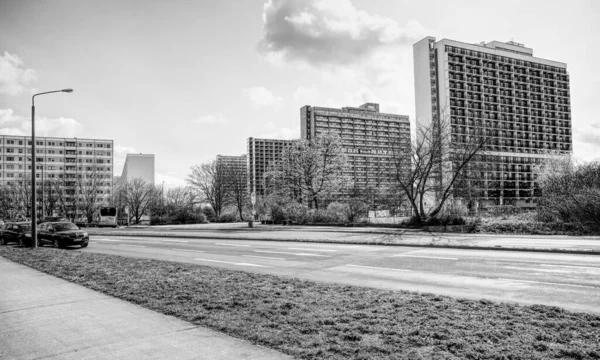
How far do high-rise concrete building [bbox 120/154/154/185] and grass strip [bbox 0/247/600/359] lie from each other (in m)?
161

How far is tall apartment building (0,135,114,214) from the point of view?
472ft

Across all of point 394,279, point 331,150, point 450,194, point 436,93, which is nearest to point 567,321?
point 394,279

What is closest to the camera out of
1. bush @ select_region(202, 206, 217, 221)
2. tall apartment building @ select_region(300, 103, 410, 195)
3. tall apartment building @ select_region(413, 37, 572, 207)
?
bush @ select_region(202, 206, 217, 221)

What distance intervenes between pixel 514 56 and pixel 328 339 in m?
136

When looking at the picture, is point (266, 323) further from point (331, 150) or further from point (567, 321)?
point (331, 150)

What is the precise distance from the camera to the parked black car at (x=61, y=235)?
78.2ft

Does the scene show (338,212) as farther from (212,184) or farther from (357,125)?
(357,125)

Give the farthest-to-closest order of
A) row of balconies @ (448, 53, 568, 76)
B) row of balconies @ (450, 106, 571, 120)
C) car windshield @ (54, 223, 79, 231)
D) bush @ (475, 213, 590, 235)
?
row of balconies @ (450, 106, 571, 120)
row of balconies @ (448, 53, 568, 76)
car windshield @ (54, 223, 79, 231)
bush @ (475, 213, 590, 235)

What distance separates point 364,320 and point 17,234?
28724 mm

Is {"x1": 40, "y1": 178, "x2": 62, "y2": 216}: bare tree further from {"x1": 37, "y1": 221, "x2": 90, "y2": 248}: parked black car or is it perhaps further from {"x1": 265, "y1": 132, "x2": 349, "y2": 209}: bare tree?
{"x1": 37, "y1": 221, "x2": 90, "y2": 248}: parked black car

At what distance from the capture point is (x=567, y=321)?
19.1 feet

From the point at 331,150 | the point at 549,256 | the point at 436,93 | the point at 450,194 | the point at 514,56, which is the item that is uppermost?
the point at 514,56

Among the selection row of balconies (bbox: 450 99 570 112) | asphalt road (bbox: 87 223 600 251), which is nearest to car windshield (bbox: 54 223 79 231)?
asphalt road (bbox: 87 223 600 251)

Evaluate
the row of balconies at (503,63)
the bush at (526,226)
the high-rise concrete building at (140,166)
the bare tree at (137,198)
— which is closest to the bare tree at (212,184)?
the bare tree at (137,198)
